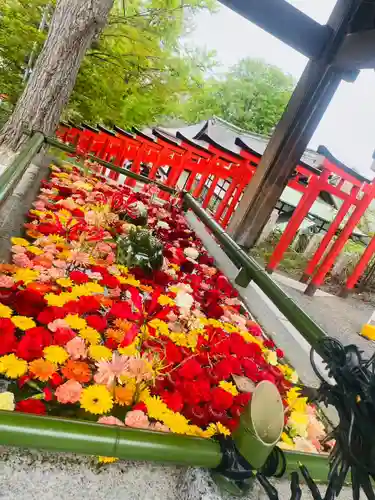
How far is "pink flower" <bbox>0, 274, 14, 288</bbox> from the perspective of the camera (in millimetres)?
1597

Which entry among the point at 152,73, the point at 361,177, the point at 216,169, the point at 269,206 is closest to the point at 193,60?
the point at 152,73

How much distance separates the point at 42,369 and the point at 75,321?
33 cm

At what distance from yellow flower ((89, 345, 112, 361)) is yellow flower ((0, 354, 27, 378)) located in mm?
267

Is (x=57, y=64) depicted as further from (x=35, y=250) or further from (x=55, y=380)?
(x=55, y=380)

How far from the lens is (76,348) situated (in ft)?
4.47

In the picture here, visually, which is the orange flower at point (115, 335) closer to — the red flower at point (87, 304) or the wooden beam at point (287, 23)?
the red flower at point (87, 304)

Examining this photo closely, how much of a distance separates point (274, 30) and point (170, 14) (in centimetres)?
527

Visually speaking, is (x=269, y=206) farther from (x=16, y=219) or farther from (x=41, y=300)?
(x=41, y=300)

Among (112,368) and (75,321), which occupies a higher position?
(112,368)

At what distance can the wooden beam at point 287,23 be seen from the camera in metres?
3.15

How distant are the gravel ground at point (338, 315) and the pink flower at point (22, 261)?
11.0 feet

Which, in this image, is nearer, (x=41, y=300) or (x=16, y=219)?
(x=41, y=300)

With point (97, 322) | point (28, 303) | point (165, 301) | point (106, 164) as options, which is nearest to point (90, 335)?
point (97, 322)

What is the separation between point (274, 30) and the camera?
3.33 metres
